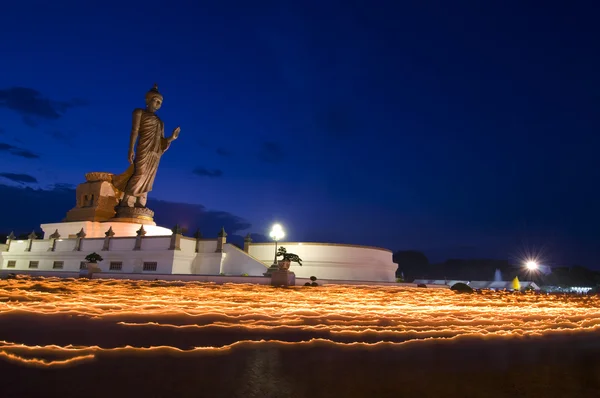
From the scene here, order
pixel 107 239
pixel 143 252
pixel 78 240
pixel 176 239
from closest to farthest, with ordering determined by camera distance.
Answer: pixel 176 239 → pixel 143 252 → pixel 107 239 → pixel 78 240

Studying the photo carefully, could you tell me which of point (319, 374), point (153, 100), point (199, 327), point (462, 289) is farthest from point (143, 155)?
point (319, 374)

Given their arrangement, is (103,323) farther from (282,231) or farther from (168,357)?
(282,231)

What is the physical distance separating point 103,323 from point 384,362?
570 centimetres

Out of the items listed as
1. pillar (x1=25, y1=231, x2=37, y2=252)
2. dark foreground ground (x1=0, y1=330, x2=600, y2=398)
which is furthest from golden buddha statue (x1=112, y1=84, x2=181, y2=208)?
dark foreground ground (x1=0, y1=330, x2=600, y2=398)

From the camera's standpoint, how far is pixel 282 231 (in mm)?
25922

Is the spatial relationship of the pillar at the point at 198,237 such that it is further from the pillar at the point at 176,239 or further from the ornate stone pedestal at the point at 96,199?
the ornate stone pedestal at the point at 96,199

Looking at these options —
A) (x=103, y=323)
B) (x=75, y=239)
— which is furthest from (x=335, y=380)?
(x=75, y=239)

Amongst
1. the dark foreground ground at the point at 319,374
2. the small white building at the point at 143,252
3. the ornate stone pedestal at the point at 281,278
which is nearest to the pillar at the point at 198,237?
the small white building at the point at 143,252

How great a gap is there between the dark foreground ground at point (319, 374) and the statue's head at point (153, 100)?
3652 cm

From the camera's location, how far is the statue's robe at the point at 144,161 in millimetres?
36938

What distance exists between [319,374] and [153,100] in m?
38.2

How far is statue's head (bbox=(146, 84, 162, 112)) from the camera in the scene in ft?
126

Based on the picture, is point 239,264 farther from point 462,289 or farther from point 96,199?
point 96,199

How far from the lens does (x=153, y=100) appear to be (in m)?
38.4
